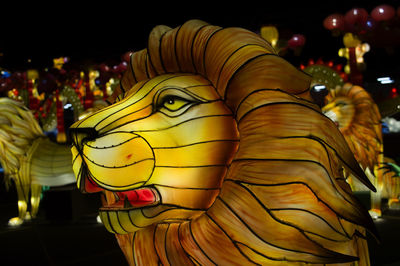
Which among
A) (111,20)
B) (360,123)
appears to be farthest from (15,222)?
(360,123)

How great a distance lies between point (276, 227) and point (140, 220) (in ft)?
0.89

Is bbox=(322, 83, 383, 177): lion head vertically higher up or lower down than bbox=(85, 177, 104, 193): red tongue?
lower down

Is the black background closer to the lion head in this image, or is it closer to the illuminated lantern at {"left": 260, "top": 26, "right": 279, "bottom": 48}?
the illuminated lantern at {"left": 260, "top": 26, "right": 279, "bottom": 48}

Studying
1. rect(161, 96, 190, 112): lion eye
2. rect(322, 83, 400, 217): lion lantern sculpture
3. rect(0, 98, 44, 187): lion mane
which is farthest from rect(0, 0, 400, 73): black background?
rect(161, 96, 190, 112): lion eye

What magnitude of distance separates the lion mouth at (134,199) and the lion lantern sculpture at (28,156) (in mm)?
3550

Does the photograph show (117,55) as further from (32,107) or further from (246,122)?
(246,122)

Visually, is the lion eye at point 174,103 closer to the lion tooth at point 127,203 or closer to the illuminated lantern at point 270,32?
the lion tooth at point 127,203

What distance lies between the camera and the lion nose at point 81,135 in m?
0.86

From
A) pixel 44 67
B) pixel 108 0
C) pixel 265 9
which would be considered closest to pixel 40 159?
pixel 108 0

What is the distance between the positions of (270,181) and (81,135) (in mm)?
382

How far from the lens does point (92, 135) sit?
0.86 m

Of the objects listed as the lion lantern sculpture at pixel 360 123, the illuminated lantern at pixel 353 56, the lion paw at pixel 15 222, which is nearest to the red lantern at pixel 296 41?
the illuminated lantern at pixel 353 56

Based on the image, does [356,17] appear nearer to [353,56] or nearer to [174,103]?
[353,56]

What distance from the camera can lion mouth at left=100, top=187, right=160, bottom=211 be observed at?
880 millimetres
